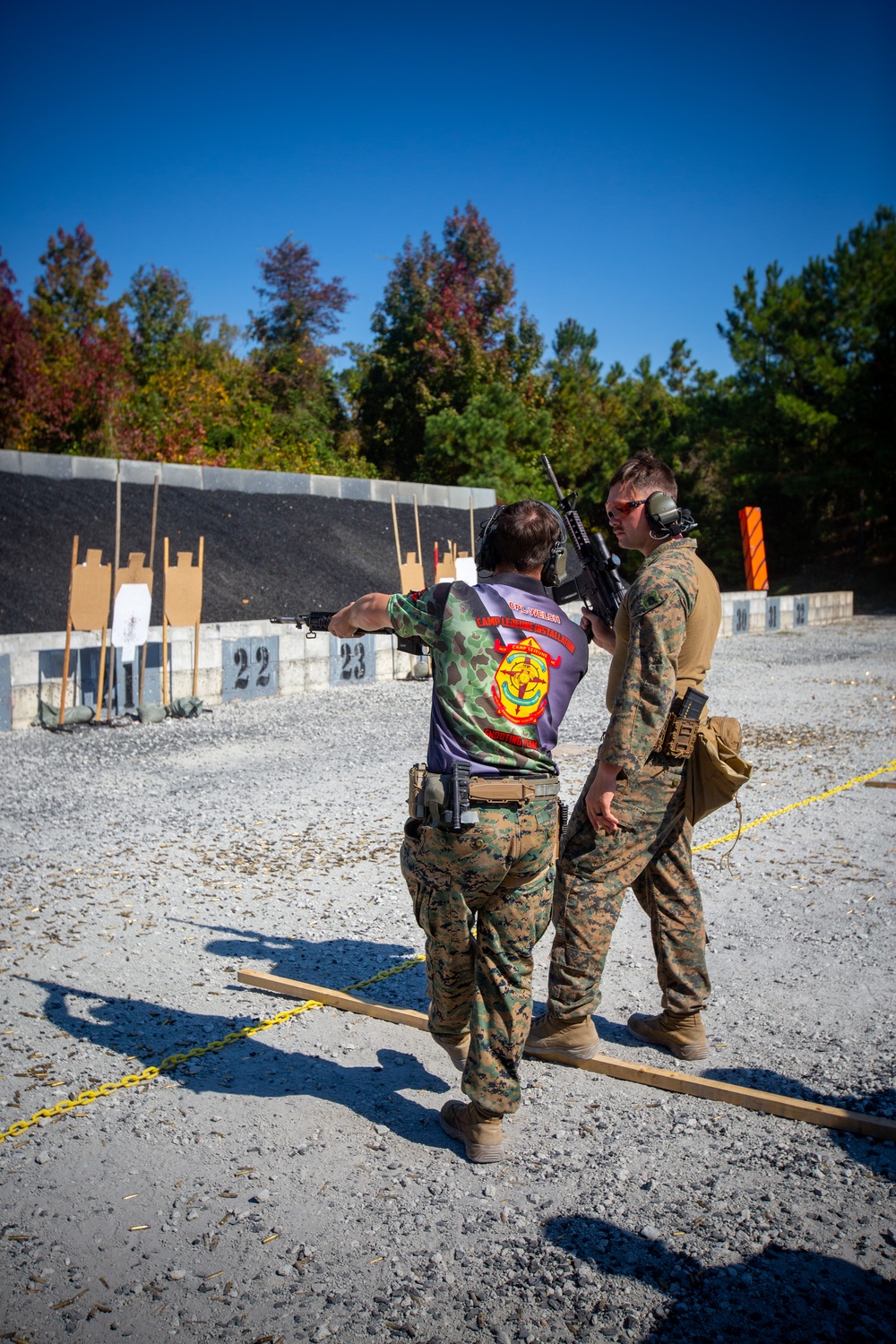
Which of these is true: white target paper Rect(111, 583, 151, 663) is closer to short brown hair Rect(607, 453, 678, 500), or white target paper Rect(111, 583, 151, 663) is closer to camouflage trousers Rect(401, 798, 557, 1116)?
short brown hair Rect(607, 453, 678, 500)

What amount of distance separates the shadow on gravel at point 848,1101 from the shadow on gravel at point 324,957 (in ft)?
3.73

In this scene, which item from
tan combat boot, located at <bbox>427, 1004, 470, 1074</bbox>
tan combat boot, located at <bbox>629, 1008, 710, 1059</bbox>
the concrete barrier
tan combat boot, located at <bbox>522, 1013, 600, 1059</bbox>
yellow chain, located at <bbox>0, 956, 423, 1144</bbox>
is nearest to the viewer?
tan combat boot, located at <bbox>427, 1004, 470, 1074</bbox>

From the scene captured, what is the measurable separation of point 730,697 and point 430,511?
9.93 meters

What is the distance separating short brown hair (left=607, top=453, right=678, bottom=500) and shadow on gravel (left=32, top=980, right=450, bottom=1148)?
1.86 m

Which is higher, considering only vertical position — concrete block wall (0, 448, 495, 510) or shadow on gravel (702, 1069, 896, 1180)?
concrete block wall (0, 448, 495, 510)

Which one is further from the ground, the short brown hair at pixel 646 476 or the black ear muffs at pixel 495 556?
the short brown hair at pixel 646 476

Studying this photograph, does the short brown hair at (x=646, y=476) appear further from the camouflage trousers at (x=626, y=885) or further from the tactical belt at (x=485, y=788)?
the tactical belt at (x=485, y=788)

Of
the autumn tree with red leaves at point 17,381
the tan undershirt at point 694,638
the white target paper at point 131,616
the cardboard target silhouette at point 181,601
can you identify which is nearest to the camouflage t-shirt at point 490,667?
the tan undershirt at point 694,638

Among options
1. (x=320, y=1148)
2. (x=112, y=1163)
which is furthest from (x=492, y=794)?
(x=112, y=1163)

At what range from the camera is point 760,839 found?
562 centimetres

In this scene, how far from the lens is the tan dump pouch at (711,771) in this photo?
2.89m

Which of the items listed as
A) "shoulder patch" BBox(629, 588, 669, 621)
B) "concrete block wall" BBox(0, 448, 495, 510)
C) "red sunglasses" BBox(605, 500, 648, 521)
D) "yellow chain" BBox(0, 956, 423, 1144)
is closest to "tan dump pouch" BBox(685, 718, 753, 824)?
"shoulder patch" BBox(629, 588, 669, 621)

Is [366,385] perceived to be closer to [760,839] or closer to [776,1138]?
[760,839]

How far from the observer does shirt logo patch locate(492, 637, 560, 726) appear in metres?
2.50
